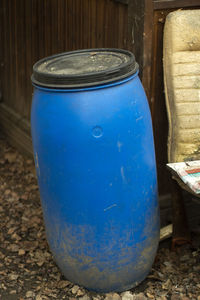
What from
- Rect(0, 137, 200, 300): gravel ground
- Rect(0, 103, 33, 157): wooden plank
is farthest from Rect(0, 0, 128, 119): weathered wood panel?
Rect(0, 137, 200, 300): gravel ground

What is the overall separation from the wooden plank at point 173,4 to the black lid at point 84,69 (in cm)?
37

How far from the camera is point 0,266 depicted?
10.5 ft

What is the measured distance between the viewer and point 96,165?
101 inches

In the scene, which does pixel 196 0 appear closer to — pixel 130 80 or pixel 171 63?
pixel 171 63

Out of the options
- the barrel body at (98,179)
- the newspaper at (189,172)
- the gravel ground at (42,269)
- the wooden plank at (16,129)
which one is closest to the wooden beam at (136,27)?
the barrel body at (98,179)

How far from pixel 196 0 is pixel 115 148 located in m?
1.09

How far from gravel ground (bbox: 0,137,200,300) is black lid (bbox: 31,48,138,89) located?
3.86 feet

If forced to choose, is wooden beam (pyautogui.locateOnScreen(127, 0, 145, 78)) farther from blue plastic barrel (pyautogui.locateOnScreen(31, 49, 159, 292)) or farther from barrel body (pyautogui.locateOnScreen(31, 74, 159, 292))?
barrel body (pyautogui.locateOnScreen(31, 74, 159, 292))

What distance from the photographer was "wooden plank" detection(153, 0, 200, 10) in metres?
2.96

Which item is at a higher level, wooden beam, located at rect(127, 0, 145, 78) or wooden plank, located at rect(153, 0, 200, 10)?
wooden plank, located at rect(153, 0, 200, 10)

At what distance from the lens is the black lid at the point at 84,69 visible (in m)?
2.48

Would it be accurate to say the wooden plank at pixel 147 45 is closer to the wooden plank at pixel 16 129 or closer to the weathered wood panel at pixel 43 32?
the weathered wood panel at pixel 43 32

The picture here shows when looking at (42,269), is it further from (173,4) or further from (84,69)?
(173,4)

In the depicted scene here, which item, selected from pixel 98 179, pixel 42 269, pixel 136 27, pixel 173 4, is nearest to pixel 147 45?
pixel 136 27
